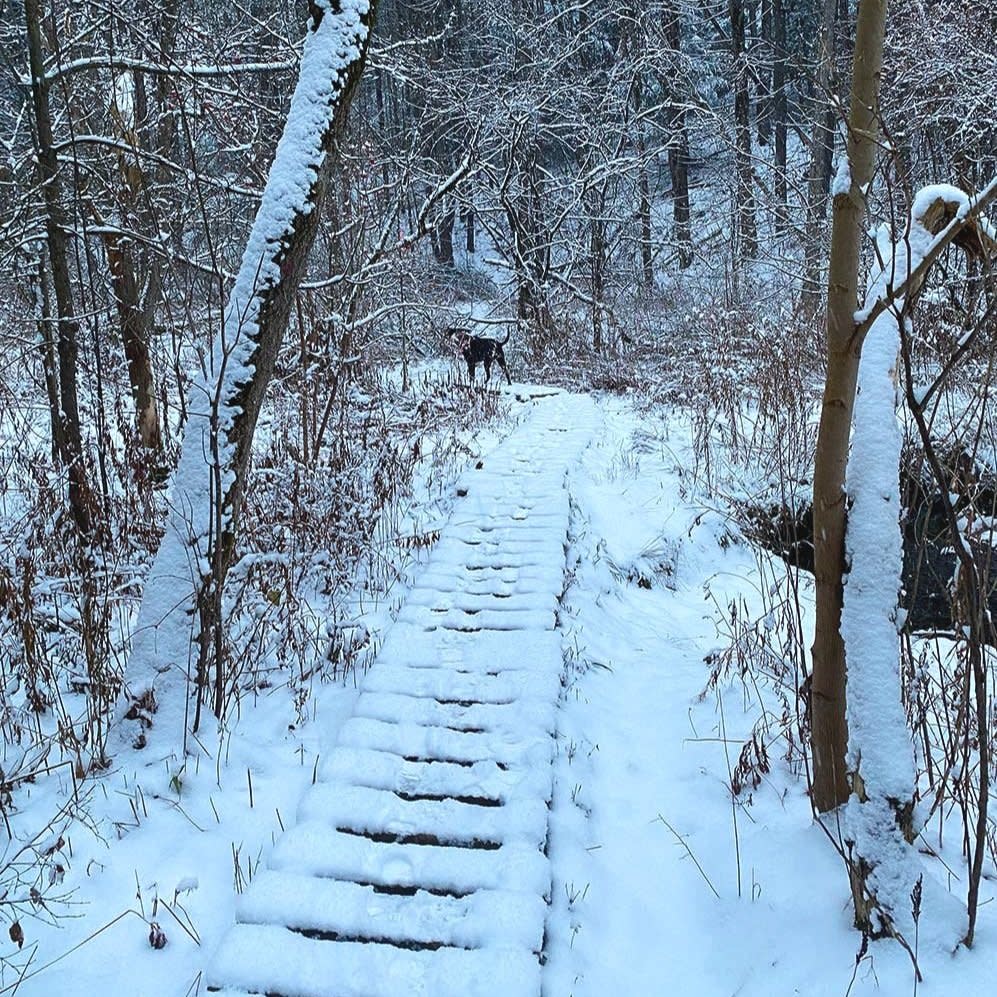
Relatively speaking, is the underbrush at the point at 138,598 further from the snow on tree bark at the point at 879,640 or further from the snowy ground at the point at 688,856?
the snow on tree bark at the point at 879,640

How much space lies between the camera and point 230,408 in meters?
3.07

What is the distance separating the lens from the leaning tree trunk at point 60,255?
13.4ft

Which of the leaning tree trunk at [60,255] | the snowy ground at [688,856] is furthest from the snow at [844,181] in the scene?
the leaning tree trunk at [60,255]

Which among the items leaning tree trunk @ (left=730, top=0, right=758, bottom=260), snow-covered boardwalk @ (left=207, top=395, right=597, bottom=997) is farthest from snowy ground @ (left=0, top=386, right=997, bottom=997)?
leaning tree trunk @ (left=730, top=0, right=758, bottom=260)

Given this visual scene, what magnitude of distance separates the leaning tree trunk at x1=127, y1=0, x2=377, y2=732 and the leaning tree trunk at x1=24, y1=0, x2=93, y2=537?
1.41 metres

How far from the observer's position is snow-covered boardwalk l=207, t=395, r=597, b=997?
197 cm

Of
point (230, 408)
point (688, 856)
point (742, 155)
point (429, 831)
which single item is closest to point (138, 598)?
point (230, 408)

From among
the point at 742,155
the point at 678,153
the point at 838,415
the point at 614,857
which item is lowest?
the point at 614,857

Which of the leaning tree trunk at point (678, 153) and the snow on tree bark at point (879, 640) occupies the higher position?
the leaning tree trunk at point (678, 153)

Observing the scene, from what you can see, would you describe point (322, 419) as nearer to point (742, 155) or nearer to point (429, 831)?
point (429, 831)

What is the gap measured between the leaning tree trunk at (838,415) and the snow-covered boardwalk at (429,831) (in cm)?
93

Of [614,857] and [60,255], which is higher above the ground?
[60,255]

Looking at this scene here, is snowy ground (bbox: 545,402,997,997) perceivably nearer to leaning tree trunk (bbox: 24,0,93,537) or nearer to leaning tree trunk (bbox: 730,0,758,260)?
leaning tree trunk (bbox: 24,0,93,537)

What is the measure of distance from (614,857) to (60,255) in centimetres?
421
